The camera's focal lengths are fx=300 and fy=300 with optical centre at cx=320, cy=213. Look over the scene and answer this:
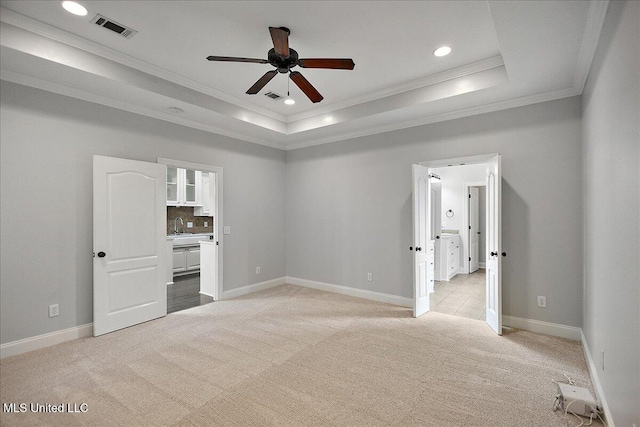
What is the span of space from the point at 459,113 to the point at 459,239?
12.9 ft

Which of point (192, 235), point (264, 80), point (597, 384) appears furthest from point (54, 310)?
point (597, 384)

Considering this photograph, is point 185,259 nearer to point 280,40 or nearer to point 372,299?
point 372,299

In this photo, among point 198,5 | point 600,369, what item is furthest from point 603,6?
point 198,5

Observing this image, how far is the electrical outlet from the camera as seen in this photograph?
3219 millimetres

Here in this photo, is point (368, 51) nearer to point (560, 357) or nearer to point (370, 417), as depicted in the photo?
point (370, 417)

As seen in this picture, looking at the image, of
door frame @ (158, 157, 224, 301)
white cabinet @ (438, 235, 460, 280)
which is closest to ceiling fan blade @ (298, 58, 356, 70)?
door frame @ (158, 157, 224, 301)

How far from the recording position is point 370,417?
208 centimetres

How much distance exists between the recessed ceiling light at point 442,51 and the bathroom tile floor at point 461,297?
10.9 feet

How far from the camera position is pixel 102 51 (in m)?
3.00

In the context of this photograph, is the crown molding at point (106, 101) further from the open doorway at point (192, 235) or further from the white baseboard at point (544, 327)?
the white baseboard at point (544, 327)

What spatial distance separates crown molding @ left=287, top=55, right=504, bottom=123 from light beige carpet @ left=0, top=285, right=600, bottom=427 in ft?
9.95

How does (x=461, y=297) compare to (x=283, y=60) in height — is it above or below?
below

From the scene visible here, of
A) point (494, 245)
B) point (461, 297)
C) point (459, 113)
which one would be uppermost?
point (459, 113)

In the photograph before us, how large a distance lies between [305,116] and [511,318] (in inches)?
162
